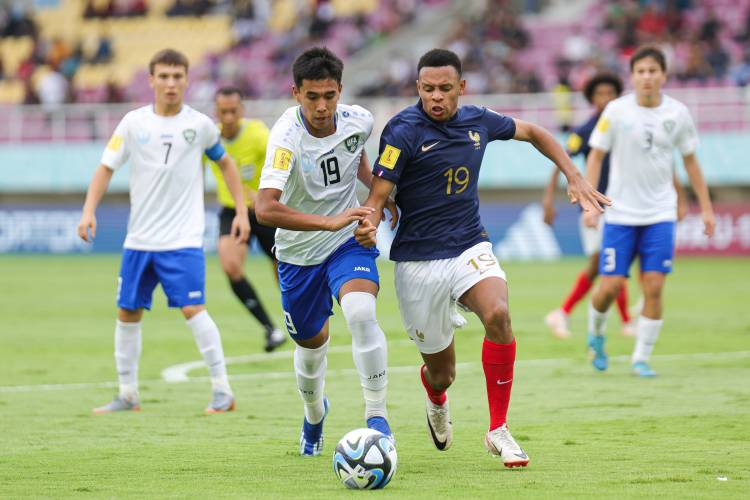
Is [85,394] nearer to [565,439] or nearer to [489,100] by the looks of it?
[565,439]

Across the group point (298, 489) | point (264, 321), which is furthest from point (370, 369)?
point (264, 321)

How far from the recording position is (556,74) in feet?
98.7

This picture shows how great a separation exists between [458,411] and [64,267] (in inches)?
722

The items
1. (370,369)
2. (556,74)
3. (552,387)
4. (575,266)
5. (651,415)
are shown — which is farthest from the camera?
(556,74)

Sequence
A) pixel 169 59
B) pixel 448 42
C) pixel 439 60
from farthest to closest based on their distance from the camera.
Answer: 1. pixel 448 42
2. pixel 169 59
3. pixel 439 60

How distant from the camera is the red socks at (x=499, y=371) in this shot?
7.20 metres

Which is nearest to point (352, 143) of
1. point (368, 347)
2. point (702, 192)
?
point (368, 347)

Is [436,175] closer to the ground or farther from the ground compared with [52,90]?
farther from the ground

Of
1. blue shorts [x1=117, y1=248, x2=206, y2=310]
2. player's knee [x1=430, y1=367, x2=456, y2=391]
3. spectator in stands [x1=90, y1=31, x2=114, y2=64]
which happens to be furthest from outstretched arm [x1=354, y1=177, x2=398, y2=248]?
spectator in stands [x1=90, y1=31, x2=114, y2=64]

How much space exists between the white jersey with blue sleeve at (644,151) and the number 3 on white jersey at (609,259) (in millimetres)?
253

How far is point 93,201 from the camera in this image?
365 inches

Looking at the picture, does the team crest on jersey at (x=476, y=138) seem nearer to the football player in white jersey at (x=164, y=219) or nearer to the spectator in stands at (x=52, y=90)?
the football player in white jersey at (x=164, y=219)

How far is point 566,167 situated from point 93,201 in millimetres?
3670

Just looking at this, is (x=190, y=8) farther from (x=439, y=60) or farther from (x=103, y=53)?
(x=439, y=60)
